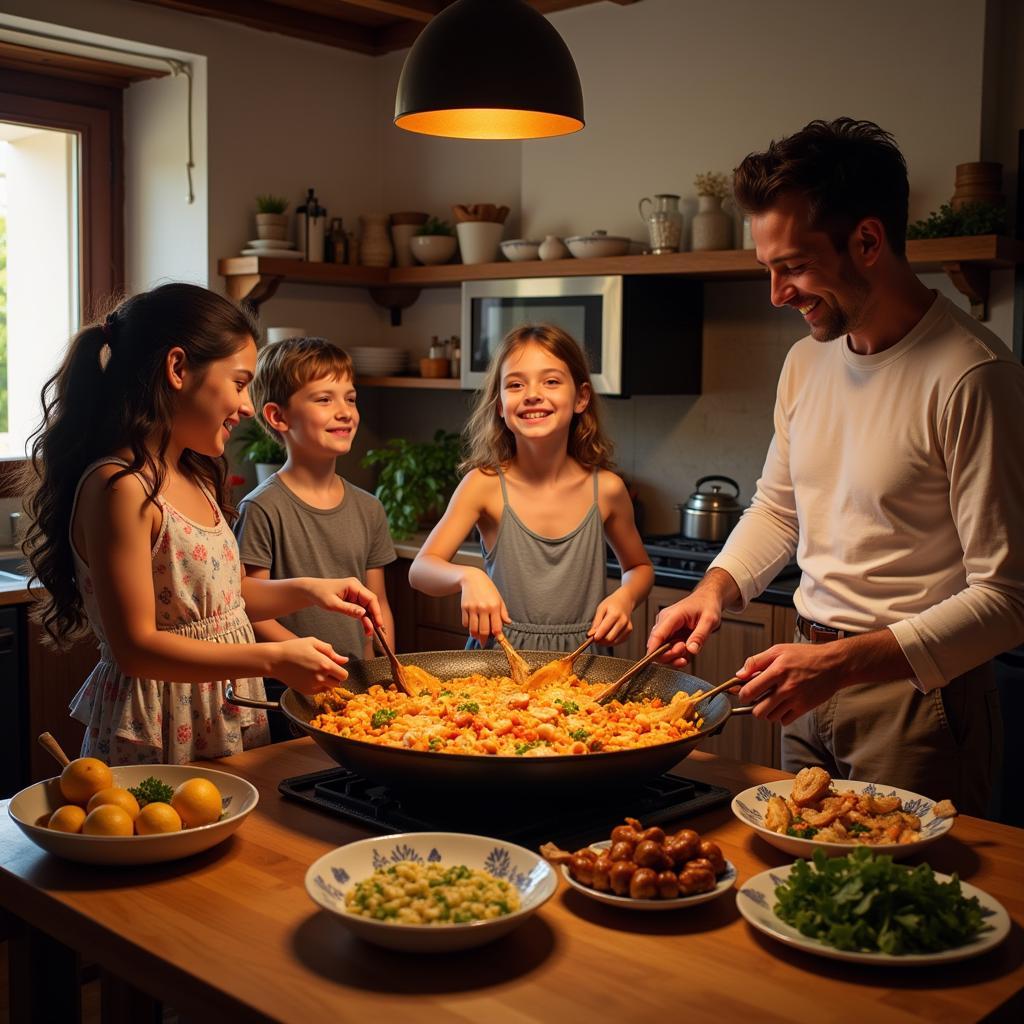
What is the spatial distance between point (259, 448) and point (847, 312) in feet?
9.23

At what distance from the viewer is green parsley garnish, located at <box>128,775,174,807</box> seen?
1530 millimetres

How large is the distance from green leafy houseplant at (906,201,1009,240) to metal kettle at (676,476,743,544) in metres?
0.94

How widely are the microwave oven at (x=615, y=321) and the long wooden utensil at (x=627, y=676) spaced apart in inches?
76.1

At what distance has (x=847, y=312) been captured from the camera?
2.02 m

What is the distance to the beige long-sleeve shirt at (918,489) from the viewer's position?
1.84 metres

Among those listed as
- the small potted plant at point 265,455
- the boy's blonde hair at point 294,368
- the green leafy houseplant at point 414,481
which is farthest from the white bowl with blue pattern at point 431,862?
the small potted plant at point 265,455

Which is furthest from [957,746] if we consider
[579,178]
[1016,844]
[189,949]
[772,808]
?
[579,178]

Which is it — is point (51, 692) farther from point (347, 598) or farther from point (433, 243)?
point (433, 243)

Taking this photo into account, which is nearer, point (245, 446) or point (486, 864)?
point (486, 864)

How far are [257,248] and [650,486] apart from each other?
5.43 feet

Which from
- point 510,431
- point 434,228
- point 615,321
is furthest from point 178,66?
point 510,431

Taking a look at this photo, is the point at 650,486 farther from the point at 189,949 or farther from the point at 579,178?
the point at 189,949

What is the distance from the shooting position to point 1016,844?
157 centimetres

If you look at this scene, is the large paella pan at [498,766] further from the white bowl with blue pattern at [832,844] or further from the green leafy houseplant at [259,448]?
the green leafy houseplant at [259,448]
